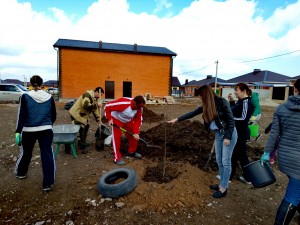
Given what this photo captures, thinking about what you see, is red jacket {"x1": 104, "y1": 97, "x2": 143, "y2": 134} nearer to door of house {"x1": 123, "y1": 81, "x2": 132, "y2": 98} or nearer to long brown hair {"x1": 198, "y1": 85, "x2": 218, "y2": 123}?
long brown hair {"x1": 198, "y1": 85, "x2": 218, "y2": 123}

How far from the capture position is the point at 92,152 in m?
5.21

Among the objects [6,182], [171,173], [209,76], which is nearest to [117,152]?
[171,173]

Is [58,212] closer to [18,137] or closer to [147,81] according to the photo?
[18,137]

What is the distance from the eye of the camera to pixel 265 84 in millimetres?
36750

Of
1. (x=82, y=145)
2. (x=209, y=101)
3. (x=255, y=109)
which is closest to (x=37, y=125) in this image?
(x=82, y=145)

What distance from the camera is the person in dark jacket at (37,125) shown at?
10.1 ft

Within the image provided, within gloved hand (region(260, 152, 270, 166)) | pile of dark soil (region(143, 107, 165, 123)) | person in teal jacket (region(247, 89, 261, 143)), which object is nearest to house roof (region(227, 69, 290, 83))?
pile of dark soil (region(143, 107, 165, 123))

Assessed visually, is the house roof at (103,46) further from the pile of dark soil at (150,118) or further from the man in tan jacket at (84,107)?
the man in tan jacket at (84,107)

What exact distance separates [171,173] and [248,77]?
45003mm

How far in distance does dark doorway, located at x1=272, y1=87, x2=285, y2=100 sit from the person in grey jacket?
30.0 m

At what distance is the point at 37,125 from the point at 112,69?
63.5 ft

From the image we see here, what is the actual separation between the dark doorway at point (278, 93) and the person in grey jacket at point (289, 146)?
29964 millimetres

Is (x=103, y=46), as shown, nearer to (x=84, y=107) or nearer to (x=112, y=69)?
(x=112, y=69)

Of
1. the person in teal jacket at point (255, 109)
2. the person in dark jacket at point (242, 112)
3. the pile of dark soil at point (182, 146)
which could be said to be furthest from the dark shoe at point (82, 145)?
the person in teal jacket at point (255, 109)
